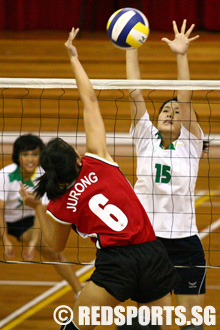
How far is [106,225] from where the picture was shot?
3162mm

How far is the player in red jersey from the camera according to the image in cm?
316

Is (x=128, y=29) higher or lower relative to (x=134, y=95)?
higher

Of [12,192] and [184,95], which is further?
[12,192]

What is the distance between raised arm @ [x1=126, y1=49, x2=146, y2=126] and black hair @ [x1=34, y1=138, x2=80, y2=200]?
3.54 feet

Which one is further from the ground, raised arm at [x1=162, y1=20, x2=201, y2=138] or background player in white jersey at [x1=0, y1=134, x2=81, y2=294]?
Answer: raised arm at [x1=162, y1=20, x2=201, y2=138]

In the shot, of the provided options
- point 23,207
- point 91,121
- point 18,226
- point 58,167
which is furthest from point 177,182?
point 18,226

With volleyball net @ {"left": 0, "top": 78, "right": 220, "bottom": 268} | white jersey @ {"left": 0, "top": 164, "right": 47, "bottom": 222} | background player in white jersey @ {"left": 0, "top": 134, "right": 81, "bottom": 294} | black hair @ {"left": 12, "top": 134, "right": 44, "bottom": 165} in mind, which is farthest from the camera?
volleyball net @ {"left": 0, "top": 78, "right": 220, "bottom": 268}

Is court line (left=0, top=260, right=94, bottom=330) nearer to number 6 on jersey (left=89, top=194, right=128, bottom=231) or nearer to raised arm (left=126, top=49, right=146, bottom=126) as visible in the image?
raised arm (left=126, top=49, right=146, bottom=126)

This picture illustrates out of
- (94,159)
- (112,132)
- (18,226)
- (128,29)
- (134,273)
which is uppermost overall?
(128,29)

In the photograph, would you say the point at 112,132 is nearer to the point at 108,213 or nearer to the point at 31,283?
the point at 31,283

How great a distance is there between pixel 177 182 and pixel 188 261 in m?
0.52

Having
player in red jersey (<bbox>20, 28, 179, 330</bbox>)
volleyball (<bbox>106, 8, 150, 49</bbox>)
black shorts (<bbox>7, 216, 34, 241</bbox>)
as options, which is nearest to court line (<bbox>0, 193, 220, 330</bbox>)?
black shorts (<bbox>7, 216, 34, 241</bbox>)

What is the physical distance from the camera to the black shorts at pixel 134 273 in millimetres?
3143
